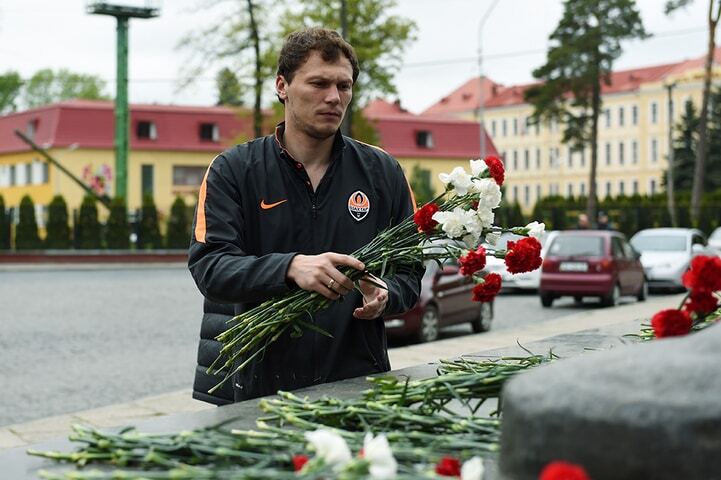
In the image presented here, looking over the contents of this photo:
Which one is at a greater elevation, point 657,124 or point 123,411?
point 657,124

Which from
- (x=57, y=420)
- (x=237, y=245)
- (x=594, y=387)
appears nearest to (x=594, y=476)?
(x=594, y=387)

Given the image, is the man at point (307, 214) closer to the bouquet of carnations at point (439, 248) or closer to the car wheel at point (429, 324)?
the bouquet of carnations at point (439, 248)

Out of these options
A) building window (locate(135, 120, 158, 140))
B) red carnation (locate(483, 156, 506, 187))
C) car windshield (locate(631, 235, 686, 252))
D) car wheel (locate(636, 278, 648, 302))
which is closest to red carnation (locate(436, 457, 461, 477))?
red carnation (locate(483, 156, 506, 187))

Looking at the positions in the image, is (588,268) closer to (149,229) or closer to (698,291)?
(698,291)

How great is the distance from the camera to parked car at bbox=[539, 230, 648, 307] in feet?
71.9

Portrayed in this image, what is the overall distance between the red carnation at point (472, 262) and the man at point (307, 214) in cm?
42

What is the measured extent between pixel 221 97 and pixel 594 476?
3935 cm

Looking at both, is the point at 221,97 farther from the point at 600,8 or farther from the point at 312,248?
the point at 312,248

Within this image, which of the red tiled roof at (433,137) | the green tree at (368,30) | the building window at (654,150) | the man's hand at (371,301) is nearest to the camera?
the man's hand at (371,301)

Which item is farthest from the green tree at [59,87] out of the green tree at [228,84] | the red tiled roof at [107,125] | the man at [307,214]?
the man at [307,214]

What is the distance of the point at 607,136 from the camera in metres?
111

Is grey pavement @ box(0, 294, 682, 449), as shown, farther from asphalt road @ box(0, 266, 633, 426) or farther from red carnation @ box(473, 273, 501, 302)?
asphalt road @ box(0, 266, 633, 426)

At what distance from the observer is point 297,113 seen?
3555mm

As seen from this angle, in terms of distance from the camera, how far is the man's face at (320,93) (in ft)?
11.4
